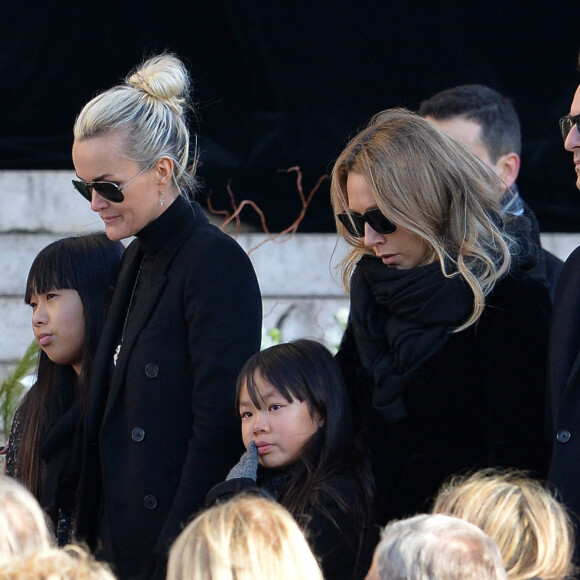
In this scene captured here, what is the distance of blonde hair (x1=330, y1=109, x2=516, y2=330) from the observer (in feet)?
9.23

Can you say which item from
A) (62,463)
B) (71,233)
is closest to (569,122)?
(62,463)

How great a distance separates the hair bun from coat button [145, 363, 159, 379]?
2.19 ft

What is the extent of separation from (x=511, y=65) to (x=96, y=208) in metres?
2.38

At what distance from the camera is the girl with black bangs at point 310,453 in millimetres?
2846

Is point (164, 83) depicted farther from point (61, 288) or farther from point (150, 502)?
point (150, 502)

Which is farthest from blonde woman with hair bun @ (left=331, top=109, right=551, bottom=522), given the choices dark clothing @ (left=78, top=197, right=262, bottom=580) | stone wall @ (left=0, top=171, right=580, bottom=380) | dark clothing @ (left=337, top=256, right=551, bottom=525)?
stone wall @ (left=0, top=171, right=580, bottom=380)

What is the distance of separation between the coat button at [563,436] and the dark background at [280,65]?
2.43m

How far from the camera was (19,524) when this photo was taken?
7.26 ft

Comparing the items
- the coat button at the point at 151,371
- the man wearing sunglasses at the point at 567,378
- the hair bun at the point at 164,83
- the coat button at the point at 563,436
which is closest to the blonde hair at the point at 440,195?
the man wearing sunglasses at the point at 567,378

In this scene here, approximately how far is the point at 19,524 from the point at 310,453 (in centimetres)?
92

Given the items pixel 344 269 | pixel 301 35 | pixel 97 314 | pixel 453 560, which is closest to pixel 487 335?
pixel 344 269

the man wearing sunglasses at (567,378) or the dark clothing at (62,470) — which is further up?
the man wearing sunglasses at (567,378)

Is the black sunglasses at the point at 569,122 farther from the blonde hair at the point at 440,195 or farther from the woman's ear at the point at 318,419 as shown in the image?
the woman's ear at the point at 318,419

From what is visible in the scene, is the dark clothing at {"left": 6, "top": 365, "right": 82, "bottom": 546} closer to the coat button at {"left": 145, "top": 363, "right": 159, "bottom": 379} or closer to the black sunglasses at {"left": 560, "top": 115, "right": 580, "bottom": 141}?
the coat button at {"left": 145, "top": 363, "right": 159, "bottom": 379}
